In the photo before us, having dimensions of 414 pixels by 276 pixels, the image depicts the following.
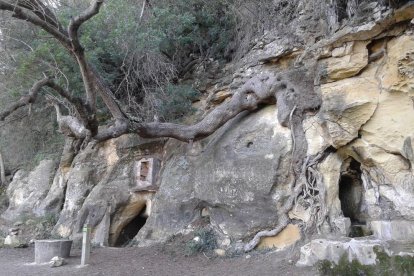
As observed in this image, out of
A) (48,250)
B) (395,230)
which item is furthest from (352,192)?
(48,250)

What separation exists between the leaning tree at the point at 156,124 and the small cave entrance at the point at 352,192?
723 millimetres

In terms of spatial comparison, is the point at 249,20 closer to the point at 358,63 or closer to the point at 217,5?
the point at 217,5

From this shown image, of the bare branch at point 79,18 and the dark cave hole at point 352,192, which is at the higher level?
the bare branch at point 79,18

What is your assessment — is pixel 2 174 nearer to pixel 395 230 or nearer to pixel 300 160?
→ pixel 300 160

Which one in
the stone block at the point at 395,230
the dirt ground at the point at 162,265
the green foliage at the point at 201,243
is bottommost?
the dirt ground at the point at 162,265

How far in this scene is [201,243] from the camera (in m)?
7.27

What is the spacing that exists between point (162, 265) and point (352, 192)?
12.3 ft

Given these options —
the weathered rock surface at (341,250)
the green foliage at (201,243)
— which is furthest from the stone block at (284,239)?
the green foliage at (201,243)

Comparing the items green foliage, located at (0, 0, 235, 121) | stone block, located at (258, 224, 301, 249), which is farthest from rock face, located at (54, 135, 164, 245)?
stone block, located at (258, 224, 301, 249)

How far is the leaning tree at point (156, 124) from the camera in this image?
574 centimetres

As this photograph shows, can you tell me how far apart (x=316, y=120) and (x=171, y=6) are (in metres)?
5.72

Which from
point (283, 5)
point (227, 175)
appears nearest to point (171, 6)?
point (283, 5)

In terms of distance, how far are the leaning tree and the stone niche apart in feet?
4.54

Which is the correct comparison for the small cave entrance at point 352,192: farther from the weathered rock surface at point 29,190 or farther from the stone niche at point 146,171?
the weathered rock surface at point 29,190
